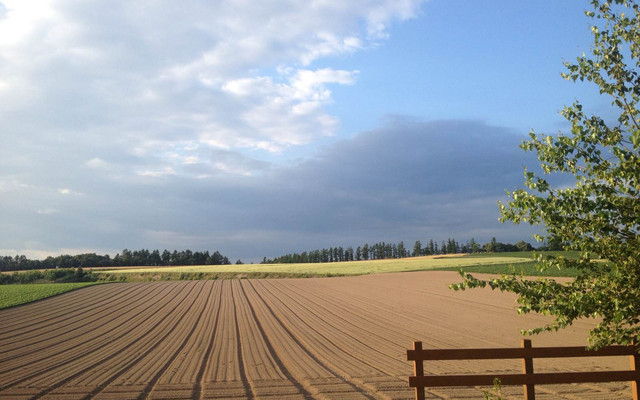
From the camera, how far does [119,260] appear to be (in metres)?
129

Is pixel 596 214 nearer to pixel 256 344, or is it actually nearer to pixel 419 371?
pixel 419 371

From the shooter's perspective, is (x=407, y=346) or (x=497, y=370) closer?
(x=497, y=370)

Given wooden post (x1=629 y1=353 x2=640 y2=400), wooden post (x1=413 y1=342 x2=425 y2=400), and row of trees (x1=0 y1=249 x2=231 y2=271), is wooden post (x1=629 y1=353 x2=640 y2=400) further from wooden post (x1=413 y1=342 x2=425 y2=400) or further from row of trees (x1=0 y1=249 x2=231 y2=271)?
row of trees (x1=0 y1=249 x2=231 y2=271)

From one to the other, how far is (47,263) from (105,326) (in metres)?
114

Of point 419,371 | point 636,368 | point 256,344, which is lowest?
point 256,344

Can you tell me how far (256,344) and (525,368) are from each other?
11.2 meters

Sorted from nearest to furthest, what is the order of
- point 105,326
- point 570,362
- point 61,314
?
point 570,362, point 105,326, point 61,314

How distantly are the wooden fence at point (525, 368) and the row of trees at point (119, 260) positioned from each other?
405 ft

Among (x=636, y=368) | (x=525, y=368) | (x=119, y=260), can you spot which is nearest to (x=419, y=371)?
(x=525, y=368)

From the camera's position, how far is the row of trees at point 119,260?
122500mm

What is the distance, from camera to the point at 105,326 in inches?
914

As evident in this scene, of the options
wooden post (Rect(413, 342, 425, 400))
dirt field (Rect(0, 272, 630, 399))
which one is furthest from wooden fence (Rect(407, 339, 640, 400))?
dirt field (Rect(0, 272, 630, 399))

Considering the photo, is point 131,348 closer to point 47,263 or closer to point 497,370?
point 497,370

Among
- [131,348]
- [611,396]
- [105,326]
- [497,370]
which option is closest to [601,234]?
[611,396]
